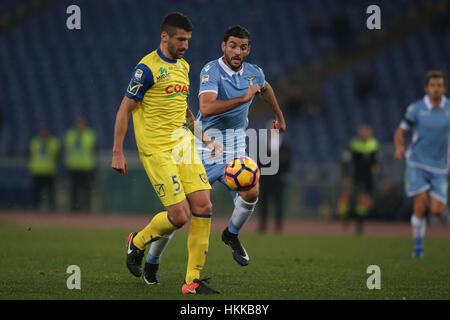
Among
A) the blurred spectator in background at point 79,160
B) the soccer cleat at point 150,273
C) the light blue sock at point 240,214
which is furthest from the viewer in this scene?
the blurred spectator in background at point 79,160

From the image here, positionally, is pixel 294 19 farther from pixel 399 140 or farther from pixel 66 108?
pixel 399 140

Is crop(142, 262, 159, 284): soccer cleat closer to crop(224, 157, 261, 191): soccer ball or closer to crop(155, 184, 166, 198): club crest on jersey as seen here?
crop(155, 184, 166, 198): club crest on jersey

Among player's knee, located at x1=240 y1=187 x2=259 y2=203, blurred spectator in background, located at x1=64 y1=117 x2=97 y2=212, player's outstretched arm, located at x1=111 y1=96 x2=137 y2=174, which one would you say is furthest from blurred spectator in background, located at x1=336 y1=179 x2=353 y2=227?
player's outstretched arm, located at x1=111 y1=96 x2=137 y2=174

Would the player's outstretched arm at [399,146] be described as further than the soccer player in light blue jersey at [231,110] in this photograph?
Yes

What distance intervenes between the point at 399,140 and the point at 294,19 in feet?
52.2

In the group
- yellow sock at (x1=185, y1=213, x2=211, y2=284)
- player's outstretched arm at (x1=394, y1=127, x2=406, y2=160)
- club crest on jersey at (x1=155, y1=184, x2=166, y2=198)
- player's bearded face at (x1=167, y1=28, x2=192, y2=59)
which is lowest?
yellow sock at (x1=185, y1=213, x2=211, y2=284)

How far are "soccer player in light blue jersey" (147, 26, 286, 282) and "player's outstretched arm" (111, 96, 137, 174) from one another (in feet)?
2.56

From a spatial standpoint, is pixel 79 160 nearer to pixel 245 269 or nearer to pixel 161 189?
pixel 245 269

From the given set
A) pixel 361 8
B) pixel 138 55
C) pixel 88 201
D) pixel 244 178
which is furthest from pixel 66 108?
pixel 244 178

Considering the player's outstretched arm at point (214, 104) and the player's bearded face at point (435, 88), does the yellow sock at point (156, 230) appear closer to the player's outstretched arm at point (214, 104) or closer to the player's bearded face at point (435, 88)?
the player's outstretched arm at point (214, 104)

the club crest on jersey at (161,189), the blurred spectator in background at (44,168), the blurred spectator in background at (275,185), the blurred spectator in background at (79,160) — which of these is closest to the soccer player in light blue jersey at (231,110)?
the club crest on jersey at (161,189)

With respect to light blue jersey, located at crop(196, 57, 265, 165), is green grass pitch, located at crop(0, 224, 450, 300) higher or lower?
lower

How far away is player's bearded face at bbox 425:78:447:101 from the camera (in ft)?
32.2

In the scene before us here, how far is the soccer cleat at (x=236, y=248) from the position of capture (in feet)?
23.1
